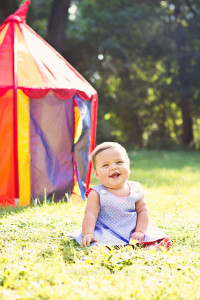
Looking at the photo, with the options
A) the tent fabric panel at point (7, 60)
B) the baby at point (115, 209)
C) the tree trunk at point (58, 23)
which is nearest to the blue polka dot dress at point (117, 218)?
the baby at point (115, 209)

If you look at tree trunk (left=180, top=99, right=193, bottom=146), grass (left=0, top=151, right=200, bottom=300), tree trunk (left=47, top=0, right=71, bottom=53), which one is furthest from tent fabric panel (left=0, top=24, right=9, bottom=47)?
tree trunk (left=180, top=99, right=193, bottom=146)

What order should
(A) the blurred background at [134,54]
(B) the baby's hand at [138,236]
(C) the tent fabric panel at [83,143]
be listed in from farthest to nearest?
(A) the blurred background at [134,54] < (C) the tent fabric panel at [83,143] < (B) the baby's hand at [138,236]

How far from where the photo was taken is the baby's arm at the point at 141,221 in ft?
11.5

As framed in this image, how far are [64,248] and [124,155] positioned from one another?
902 millimetres

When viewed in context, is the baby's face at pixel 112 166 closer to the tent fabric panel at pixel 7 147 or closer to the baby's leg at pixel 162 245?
the baby's leg at pixel 162 245

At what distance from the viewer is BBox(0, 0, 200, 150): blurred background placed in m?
15.5

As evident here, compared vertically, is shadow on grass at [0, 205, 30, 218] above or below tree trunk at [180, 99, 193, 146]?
above

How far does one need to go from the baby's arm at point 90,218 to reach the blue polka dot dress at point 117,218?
43mm

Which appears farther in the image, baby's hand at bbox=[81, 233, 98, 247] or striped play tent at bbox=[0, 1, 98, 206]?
striped play tent at bbox=[0, 1, 98, 206]

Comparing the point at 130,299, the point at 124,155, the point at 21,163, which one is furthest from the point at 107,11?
the point at 130,299

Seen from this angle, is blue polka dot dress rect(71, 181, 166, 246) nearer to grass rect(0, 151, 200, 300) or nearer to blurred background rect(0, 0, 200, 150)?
grass rect(0, 151, 200, 300)

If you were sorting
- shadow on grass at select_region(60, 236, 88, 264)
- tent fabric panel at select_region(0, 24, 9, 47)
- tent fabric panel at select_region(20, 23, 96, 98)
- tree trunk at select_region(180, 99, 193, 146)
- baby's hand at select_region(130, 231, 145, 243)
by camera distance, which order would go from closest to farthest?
shadow on grass at select_region(60, 236, 88, 264)
baby's hand at select_region(130, 231, 145, 243)
tent fabric panel at select_region(20, 23, 96, 98)
tent fabric panel at select_region(0, 24, 9, 47)
tree trunk at select_region(180, 99, 193, 146)

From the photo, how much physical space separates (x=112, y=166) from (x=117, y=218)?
453mm

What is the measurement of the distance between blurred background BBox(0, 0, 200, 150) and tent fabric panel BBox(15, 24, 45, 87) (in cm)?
777
